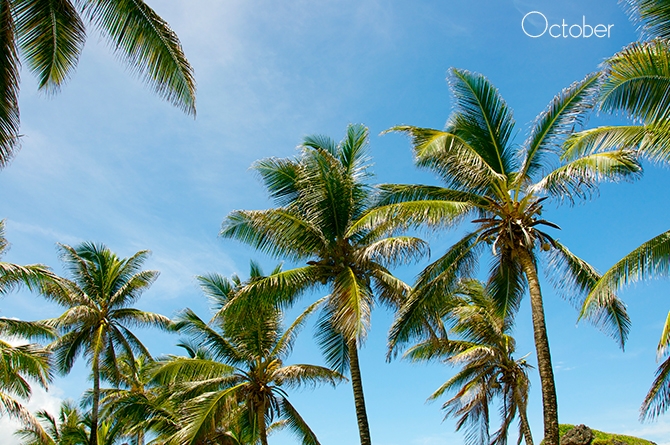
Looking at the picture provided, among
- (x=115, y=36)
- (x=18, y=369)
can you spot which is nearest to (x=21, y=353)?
(x=18, y=369)

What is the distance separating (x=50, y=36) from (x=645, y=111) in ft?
30.0

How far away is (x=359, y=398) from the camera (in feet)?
46.2

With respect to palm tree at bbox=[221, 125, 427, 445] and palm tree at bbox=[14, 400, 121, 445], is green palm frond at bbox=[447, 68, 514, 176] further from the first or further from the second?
palm tree at bbox=[14, 400, 121, 445]

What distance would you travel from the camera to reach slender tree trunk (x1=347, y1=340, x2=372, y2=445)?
13765 millimetres

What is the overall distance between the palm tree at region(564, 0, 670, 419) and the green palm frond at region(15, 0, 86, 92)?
27.2 feet

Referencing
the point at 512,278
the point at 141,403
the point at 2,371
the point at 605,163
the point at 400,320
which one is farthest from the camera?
the point at 141,403

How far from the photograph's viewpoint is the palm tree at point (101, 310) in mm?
21109

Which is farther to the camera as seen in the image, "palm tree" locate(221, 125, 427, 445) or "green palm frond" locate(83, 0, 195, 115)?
"palm tree" locate(221, 125, 427, 445)

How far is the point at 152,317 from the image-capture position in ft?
74.7

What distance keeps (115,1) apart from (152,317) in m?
16.9

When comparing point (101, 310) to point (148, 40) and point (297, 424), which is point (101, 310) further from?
point (148, 40)

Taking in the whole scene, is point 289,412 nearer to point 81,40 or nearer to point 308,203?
point 308,203

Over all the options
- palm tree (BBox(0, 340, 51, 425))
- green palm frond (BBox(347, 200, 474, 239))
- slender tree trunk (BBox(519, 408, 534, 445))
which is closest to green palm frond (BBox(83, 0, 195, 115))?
green palm frond (BBox(347, 200, 474, 239))

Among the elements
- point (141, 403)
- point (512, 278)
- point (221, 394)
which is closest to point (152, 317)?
point (141, 403)
